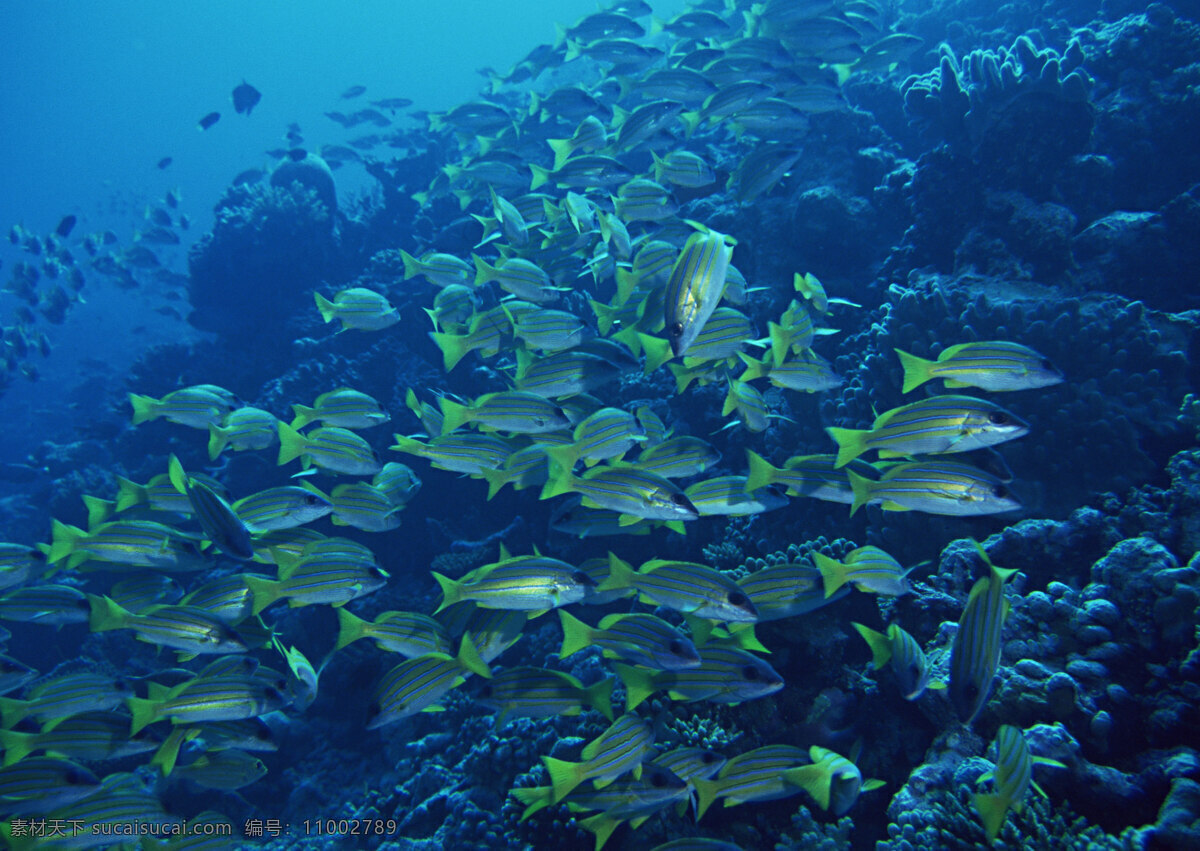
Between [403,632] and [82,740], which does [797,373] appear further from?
[82,740]

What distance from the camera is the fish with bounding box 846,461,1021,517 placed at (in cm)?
282

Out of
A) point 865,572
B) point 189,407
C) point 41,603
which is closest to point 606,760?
point 865,572

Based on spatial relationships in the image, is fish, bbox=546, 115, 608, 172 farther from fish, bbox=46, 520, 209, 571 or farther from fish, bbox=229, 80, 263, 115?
fish, bbox=229, 80, 263, 115

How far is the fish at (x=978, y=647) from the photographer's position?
2.30 meters

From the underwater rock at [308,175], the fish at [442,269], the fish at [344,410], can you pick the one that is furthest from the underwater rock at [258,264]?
the fish at [344,410]

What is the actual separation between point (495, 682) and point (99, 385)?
27506 mm

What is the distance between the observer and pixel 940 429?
2.96m

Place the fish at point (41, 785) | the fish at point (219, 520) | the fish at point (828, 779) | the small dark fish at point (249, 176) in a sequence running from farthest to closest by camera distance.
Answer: the small dark fish at point (249, 176) → the fish at point (219, 520) → the fish at point (41, 785) → the fish at point (828, 779)

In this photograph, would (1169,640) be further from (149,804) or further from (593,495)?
(149,804)

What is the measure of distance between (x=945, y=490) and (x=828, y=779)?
157 cm

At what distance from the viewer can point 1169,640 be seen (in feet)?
10.4

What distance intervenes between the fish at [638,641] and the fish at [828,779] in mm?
695

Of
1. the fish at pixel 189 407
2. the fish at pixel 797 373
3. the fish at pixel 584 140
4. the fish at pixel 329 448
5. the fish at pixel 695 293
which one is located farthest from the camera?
the fish at pixel 584 140

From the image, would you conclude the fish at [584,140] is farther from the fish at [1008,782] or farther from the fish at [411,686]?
the fish at [1008,782]
